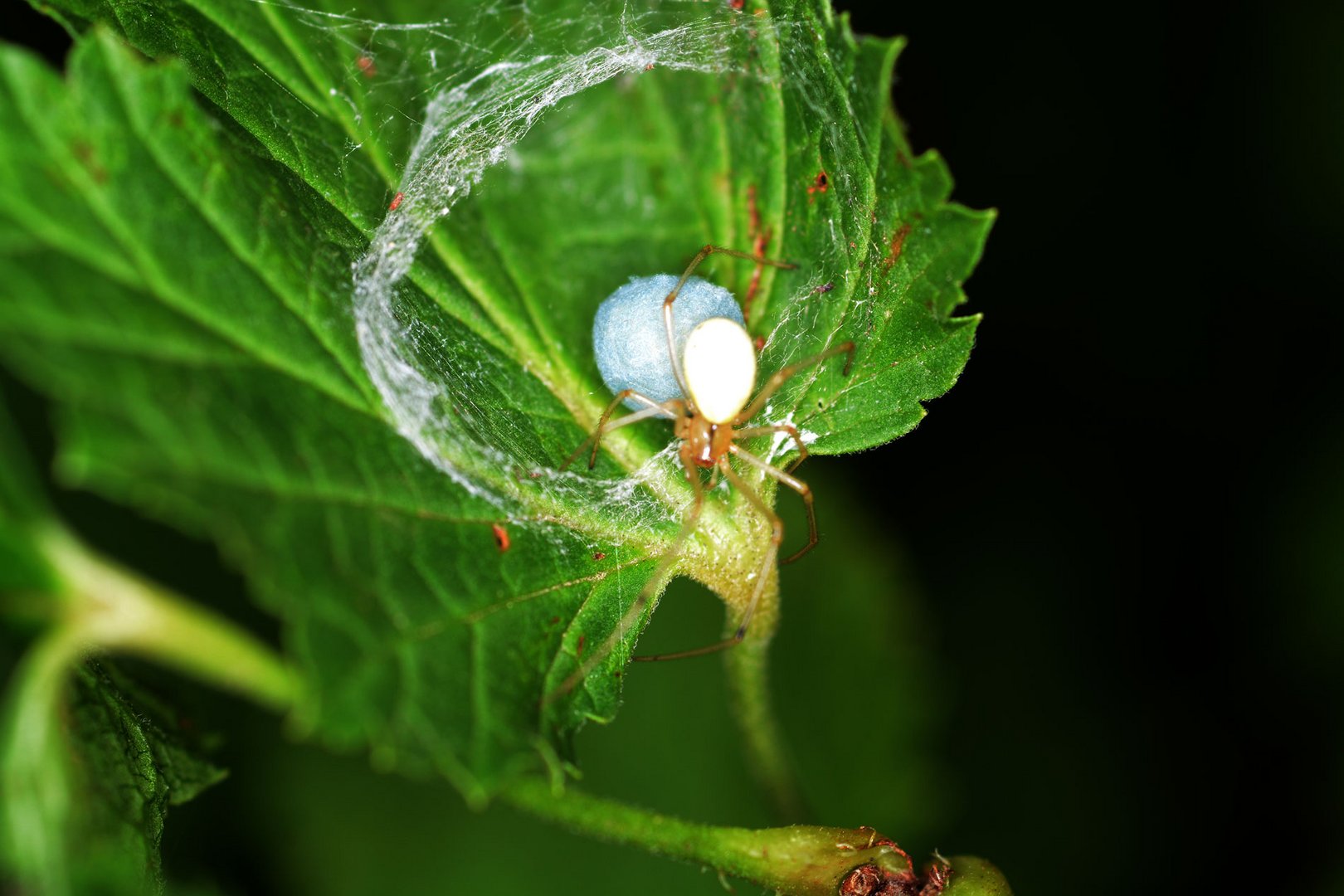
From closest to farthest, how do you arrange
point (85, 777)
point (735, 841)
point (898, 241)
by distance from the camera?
point (85, 777) → point (735, 841) → point (898, 241)

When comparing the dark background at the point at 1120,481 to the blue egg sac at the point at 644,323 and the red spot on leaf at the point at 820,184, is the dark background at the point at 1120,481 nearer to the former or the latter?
the blue egg sac at the point at 644,323

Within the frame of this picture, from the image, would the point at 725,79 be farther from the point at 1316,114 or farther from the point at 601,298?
the point at 1316,114

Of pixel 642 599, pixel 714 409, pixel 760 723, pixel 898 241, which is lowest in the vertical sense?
pixel 642 599

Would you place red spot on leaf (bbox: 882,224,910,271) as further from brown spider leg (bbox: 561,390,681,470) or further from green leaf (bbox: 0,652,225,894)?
green leaf (bbox: 0,652,225,894)

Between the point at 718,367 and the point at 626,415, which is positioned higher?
the point at 718,367

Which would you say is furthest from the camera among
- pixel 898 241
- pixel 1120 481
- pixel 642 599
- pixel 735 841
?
pixel 1120 481

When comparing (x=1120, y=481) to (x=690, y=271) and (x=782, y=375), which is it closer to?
(x=782, y=375)

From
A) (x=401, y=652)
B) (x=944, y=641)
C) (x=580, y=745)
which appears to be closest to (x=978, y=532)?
(x=944, y=641)

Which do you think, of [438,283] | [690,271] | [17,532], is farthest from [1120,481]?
[17,532]
